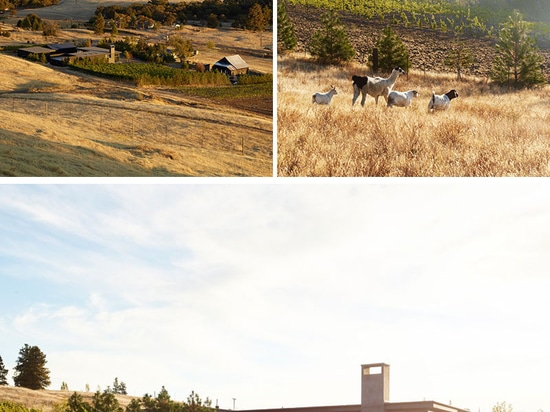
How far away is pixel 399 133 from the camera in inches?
651

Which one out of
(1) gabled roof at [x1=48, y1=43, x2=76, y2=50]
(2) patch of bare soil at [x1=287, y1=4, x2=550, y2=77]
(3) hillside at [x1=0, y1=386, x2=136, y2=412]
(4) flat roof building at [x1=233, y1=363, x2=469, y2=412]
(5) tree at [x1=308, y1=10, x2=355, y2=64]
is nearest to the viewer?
(4) flat roof building at [x1=233, y1=363, x2=469, y2=412]

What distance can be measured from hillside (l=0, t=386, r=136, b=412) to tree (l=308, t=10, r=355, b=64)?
19.7 metres

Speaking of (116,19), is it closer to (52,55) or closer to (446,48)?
(52,55)

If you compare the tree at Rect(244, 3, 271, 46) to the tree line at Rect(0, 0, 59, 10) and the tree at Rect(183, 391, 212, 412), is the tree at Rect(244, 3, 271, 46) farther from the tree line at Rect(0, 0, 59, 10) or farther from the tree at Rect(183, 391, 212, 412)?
the tree at Rect(183, 391, 212, 412)

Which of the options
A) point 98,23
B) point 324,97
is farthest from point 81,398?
point 324,97

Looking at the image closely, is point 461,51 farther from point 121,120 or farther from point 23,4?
point 23,4

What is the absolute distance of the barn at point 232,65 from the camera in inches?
679

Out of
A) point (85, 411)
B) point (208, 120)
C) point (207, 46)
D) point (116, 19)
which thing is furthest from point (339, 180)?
point (85, 411)

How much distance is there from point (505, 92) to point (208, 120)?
583cm

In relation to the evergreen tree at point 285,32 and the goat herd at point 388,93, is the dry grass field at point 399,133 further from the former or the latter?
the evergreen tree at point 285,32

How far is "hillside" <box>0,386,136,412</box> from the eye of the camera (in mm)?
32688

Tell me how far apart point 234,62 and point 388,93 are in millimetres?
3094

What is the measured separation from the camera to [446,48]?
17.4 m

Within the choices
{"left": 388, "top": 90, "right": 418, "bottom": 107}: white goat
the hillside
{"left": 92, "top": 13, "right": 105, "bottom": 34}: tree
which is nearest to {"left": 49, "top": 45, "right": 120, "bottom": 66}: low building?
{"left": 92, "top": 13, "right": 105, "bottom": 34}: tree
